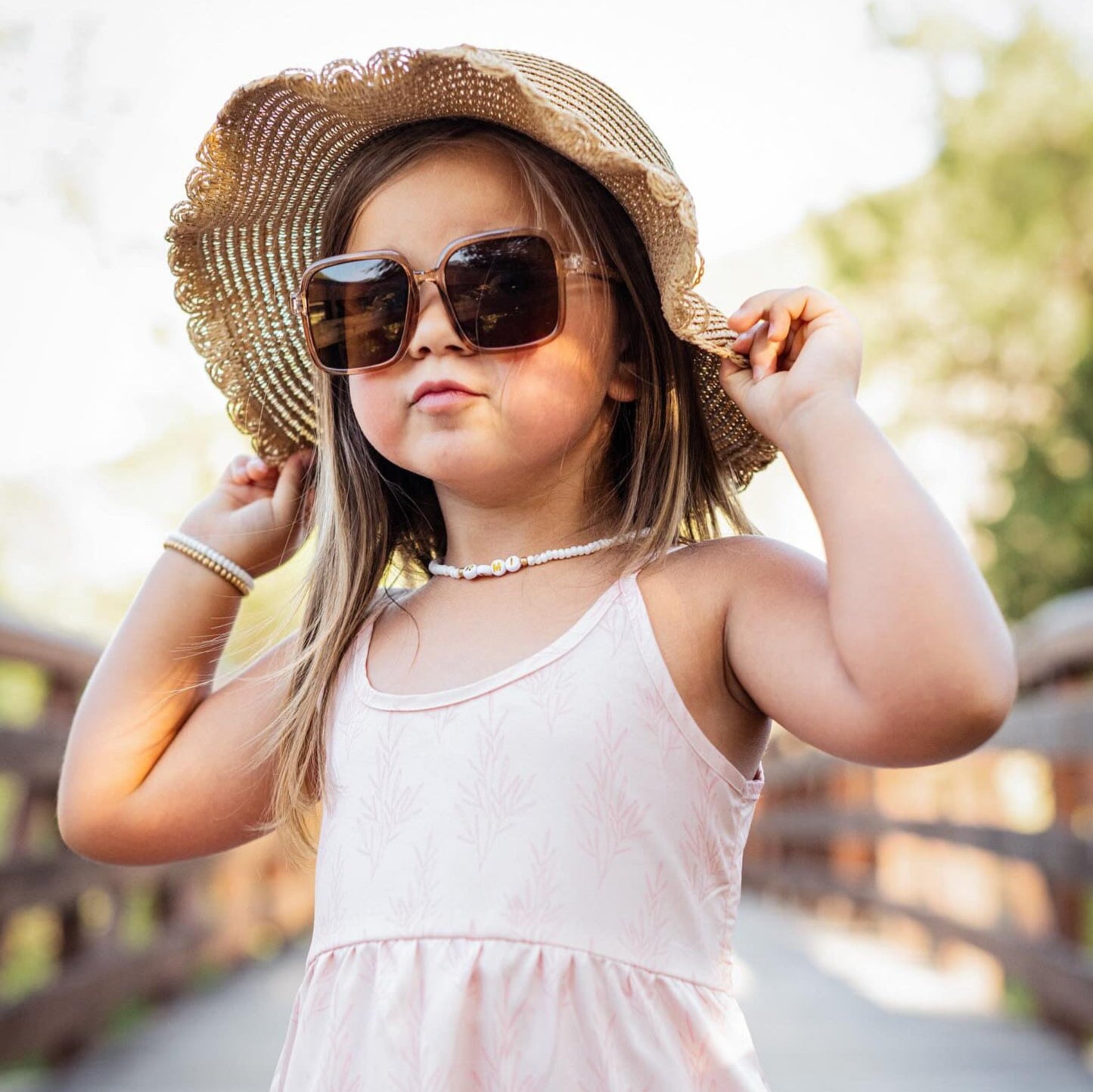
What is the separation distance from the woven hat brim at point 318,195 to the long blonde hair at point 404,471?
4 cm

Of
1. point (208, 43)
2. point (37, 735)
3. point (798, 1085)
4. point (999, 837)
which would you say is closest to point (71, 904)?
point (37, 735)

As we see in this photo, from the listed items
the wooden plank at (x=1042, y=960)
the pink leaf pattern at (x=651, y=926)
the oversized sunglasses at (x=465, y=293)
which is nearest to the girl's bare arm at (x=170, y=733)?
the oversized sunglasses at (x=465, y=293)

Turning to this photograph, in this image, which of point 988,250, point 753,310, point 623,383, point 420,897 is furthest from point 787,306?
point 988,250

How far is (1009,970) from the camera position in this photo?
464 cm

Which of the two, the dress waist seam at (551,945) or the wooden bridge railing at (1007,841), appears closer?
the dress waist seam at (551,945)

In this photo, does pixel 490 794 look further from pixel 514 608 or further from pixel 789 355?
pixel 789 355

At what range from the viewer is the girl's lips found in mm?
1472

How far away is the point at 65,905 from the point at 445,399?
10.00 feet

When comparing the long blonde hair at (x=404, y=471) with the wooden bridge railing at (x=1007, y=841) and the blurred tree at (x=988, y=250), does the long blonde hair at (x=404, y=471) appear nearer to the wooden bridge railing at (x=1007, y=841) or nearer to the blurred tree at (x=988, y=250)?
the wooden bridge railing at (x=1007, y=841)

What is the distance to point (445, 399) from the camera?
1.47 m

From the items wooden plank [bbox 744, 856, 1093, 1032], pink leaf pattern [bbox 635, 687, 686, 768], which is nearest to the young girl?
pink leaf pattern [bbox 635, 687, 686, 768]

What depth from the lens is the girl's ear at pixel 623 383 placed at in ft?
5.28

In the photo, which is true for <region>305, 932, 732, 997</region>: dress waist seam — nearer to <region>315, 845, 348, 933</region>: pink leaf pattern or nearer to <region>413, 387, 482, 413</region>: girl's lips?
<region>315, 845, 348, 933</region>: pink leaf pattern

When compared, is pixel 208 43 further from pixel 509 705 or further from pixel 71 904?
pixel 509 705
